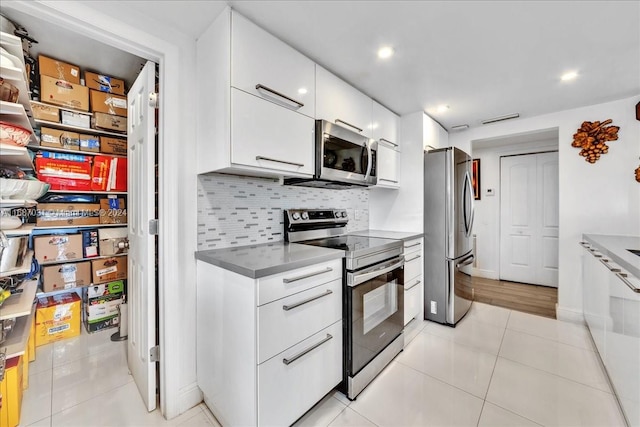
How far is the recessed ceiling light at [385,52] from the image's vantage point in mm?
1714

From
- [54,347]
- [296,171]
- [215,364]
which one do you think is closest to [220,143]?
[296,171]

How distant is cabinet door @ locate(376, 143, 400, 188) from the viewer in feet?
8.48

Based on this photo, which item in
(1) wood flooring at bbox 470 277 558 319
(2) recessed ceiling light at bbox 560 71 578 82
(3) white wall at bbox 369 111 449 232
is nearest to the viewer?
(2) recessed ceiling light at bbox 560 71 578 82

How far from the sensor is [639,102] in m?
2.38

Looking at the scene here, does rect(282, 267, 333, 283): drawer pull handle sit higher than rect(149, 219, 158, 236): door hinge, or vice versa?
rect(149, 219, 158, 236): door hinge

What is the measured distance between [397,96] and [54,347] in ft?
12.0

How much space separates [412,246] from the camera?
99.2 inches

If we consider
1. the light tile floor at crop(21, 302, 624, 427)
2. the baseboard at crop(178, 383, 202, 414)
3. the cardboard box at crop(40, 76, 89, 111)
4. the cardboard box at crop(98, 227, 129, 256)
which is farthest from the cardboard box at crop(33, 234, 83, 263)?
the baseboard at crop(178, 383, 202, 414)

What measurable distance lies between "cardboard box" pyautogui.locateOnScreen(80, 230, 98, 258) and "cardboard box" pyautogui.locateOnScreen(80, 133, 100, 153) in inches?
29.3

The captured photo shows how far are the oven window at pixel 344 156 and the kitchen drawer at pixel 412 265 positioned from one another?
914 mm

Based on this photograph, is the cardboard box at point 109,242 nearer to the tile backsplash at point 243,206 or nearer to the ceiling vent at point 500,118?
the tile backsplash at point 243,206

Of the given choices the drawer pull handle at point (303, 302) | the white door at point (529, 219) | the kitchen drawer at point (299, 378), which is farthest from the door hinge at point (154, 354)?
the white door at point (529, 219)

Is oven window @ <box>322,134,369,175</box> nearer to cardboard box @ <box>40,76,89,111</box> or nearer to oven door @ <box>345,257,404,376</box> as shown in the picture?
oven door @ <box>345,257,404,376</box>

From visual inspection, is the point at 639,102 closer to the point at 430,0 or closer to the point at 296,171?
the point at 430,0
